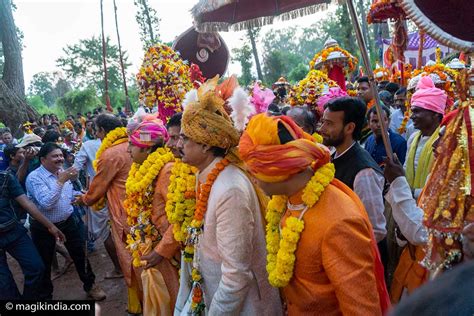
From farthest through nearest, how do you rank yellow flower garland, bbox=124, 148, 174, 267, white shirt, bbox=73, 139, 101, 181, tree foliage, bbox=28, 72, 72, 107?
tree foliage, bbox=28, 72, 72, 107 → white shirt, bbox=73, 139, 101, 181 → yellow flower garland, bbox=124, 148, 174, 267

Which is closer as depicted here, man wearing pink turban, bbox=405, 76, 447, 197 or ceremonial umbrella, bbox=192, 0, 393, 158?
ceremonial umbrella, bbox=192, 0, 393, 158

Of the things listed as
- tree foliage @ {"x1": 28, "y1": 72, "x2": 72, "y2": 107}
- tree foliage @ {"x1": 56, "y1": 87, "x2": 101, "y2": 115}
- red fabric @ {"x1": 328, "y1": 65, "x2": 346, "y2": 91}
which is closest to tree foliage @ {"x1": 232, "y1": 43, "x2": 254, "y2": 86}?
tree foliage @ {"x1": 56, "y1": 87, "x2": 101, "y2": 115}

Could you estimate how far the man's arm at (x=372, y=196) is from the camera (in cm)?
272

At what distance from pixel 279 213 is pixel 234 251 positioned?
316mm

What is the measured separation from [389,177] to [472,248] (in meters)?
0.87

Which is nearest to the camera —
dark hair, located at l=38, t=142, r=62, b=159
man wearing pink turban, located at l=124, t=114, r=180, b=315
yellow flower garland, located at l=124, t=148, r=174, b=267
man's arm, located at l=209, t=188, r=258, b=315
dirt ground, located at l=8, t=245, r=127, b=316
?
man's arm, located at l=209, t=188, r=258, b=315

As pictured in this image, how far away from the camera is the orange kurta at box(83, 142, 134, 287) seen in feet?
13.6

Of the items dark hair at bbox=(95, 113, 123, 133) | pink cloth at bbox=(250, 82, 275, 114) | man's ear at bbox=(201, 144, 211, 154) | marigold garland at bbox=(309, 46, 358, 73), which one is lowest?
man's ear at bbox=(201, 144, 211, 154)

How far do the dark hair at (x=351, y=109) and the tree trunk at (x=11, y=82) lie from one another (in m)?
17.4

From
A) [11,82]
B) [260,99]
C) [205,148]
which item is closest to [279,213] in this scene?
[205,148]

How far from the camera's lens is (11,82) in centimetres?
1878

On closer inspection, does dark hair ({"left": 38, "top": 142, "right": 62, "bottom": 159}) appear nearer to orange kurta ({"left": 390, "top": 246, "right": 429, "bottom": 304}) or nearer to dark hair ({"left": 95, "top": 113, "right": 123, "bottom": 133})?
dark hair ({"left": 95, "top": 113, "right": 123, "bottom": 133})

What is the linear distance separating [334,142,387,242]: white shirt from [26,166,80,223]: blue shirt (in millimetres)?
3446

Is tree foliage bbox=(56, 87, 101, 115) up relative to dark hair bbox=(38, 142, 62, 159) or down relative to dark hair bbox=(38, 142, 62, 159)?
up
